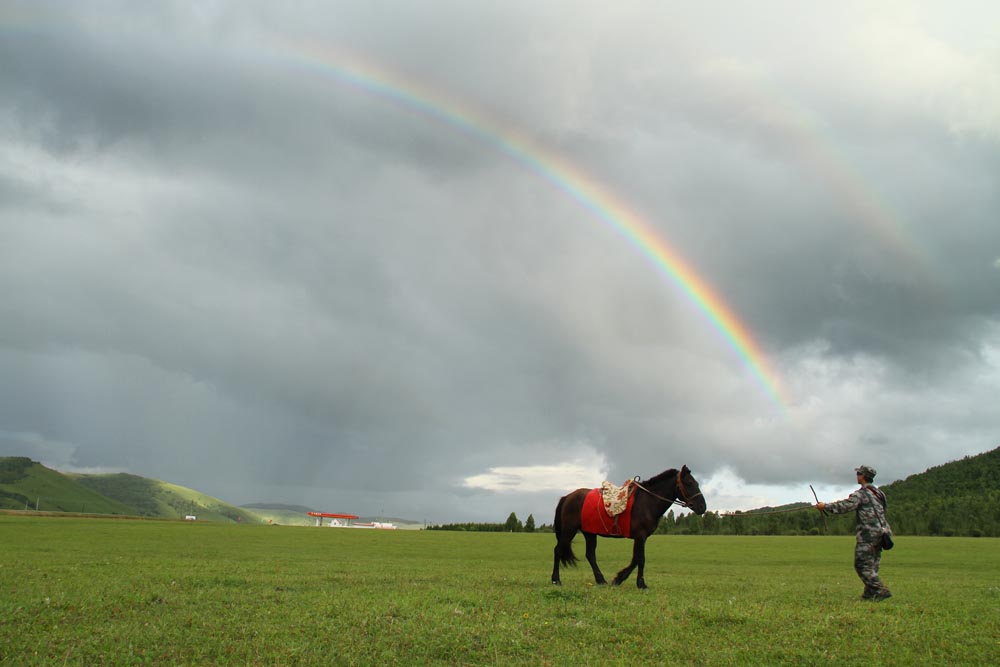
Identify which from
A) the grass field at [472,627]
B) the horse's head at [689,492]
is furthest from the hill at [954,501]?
the grass field at [472,627]

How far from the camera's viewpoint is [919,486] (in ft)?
639

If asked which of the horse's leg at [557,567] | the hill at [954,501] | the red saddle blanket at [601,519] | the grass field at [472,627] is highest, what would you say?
the hill at [954,501]

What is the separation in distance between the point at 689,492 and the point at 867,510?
4.14 m

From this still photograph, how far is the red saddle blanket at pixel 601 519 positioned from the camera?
1736 cm

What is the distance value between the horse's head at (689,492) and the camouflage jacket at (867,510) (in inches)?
135

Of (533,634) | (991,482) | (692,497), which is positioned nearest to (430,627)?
(533,634)

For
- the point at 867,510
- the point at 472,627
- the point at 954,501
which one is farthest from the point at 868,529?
the point at 954,501

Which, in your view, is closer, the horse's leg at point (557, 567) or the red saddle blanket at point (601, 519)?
the red saddle blanket at point (601, 519)

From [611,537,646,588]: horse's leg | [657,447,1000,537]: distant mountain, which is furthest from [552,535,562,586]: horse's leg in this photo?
[657,447,1000,537]: distant mountain

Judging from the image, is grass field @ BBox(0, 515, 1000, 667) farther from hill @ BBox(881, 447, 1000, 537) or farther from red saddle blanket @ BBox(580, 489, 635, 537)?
hill @ BBox(881, 447, 1000, 537)

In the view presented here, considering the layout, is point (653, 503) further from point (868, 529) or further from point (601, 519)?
point (868, 529)

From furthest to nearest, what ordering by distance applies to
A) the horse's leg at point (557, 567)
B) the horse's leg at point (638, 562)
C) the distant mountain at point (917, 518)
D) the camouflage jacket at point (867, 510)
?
the distant mountain at point (917, 518) < the horse's leg at point (557, 567) < the horse's leg at point (638, 562) < the camouflage jacket at point (867, 510)

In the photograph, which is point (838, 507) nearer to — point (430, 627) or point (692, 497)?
point (692, 497)

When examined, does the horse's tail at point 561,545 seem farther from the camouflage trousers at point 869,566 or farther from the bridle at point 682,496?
the camouflage trousers at point 869,566
